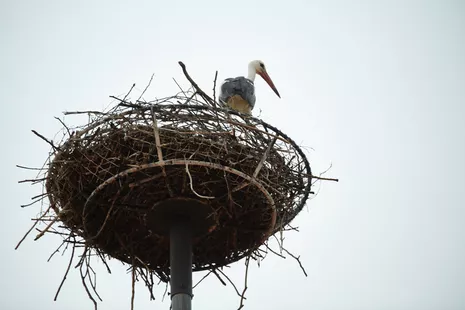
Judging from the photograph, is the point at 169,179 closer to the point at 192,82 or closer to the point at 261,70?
the point at 192,82

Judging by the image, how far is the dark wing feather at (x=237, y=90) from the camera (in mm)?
9141

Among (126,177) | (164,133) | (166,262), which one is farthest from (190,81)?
(166,262)

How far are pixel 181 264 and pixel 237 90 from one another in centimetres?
357

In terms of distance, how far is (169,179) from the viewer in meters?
6.03

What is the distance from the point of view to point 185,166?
229 inches

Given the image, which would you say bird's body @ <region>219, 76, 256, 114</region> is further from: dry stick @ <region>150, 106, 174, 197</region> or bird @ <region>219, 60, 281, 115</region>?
dry stick @ <region>150, 106, 174, 197</region>

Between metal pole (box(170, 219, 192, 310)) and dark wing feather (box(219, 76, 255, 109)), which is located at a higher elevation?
dark wing feather (box(219, 76, 255, 109))

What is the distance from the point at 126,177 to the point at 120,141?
31 cm

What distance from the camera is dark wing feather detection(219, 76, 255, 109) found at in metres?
9.14

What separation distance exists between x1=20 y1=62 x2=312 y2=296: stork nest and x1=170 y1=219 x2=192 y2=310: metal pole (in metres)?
0.11

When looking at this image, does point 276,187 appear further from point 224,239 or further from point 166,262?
point 166,262

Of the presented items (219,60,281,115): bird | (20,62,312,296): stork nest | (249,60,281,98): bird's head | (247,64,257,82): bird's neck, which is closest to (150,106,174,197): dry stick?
(20,62,312,296): stork nest

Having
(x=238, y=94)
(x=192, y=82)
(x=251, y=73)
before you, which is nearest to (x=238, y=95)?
(x=238, y=94)

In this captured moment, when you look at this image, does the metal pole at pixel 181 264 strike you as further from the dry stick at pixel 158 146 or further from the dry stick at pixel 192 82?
the dry stick at pixel 192 82
